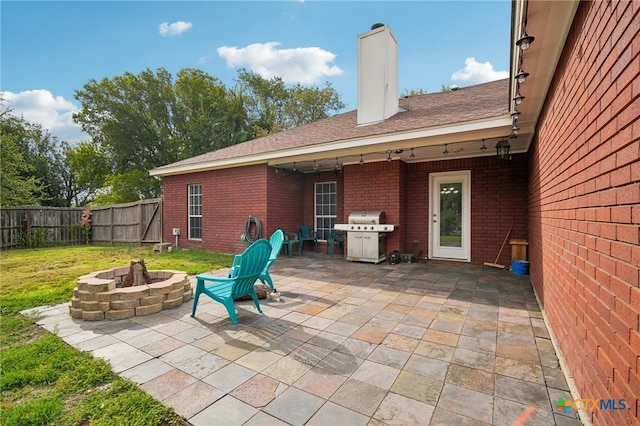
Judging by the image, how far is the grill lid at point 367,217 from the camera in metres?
6.62

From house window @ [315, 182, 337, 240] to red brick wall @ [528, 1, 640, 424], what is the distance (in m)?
6.44

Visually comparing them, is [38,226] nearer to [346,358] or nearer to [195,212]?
[195,212]

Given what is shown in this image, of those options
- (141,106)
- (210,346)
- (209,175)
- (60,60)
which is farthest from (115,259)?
(141,106)

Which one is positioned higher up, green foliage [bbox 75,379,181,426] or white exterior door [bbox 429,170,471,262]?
white exterior door [bbox 429,170,471,262]

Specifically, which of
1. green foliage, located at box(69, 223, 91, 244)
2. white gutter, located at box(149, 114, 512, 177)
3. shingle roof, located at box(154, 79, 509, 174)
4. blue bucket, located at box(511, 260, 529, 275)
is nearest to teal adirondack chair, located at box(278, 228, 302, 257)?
white gutter, located at box(149, 114, 512, 177)

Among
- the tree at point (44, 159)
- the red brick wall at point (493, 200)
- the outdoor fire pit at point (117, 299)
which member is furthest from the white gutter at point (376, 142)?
the tree at point (44, 159)

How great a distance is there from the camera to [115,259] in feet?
23.9

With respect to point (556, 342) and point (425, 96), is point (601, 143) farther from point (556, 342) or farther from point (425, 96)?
point (425, 96)

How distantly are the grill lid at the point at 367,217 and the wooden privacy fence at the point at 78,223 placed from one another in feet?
23.8

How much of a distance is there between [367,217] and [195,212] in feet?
19.4

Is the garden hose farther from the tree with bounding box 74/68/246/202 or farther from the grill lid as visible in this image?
the tree with bounding box 74/68/246/202

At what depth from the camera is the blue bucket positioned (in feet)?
17.9

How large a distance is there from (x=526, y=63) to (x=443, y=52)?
12.1 ft

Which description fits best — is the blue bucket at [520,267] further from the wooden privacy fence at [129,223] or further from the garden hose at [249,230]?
the wooden privacy fence at [129,223]
